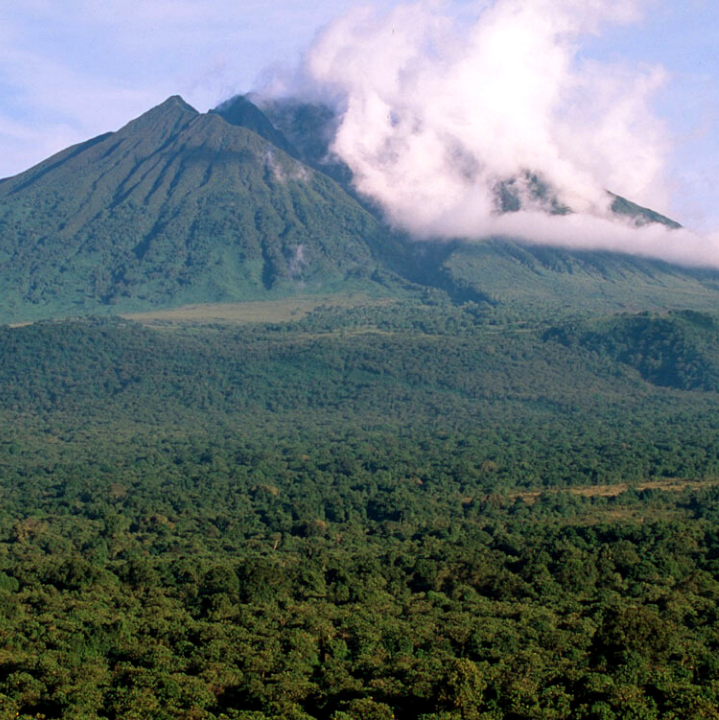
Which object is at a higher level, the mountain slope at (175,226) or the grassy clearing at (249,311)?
the mountain slope at (175,226)

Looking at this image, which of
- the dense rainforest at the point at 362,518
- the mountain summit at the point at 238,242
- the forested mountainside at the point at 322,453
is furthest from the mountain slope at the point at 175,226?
the dense rainforest at the point at 362,518

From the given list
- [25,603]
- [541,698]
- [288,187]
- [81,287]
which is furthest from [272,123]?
[541,698]

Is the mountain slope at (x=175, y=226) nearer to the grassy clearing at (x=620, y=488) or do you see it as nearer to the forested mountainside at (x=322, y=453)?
the forested mountainside at (x=322, y=453)

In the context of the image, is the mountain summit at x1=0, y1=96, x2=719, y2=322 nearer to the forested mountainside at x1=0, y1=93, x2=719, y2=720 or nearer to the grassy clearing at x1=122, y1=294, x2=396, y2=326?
the forested mountainside at x1=0, y1=93, x2=719, y2=720

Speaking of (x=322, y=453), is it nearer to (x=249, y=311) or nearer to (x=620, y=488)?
(x=620, y=488)

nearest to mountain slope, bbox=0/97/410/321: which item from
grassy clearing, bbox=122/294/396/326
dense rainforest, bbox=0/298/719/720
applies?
grassy clearing, bbox=122/294/396/326
